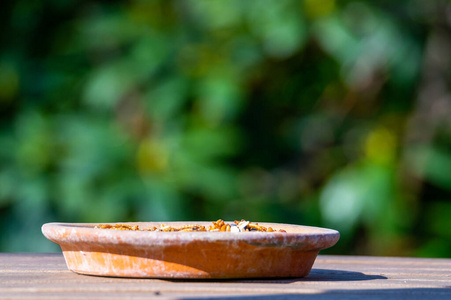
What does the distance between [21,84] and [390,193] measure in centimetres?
151

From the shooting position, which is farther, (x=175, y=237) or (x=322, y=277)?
(x=322, y=277)

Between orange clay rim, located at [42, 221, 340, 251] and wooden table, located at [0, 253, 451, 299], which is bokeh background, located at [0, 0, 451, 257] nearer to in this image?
wooden table, located at [0, 253, 451, 299]

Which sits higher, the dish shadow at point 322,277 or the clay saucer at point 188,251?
the clay saucer at point 188,251

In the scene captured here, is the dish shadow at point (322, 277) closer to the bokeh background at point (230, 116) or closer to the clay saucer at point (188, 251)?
the clay saucer at point (188, 251)

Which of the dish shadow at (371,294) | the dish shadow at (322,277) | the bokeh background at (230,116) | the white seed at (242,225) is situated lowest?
the dish shadow at (371,294)

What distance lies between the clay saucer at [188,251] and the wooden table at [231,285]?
0.04 feet

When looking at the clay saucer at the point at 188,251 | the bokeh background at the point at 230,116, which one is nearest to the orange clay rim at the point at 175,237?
the clay saucer at the point at 188,251

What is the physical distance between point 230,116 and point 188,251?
1.97 meters

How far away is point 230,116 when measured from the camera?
284 centimetres

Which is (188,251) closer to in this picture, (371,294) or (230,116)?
(371,294)

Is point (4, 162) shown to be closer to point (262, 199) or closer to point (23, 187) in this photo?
point (23, 187)

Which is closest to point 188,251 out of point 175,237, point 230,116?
point 175,237

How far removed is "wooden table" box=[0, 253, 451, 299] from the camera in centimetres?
79

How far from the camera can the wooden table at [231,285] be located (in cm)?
79
